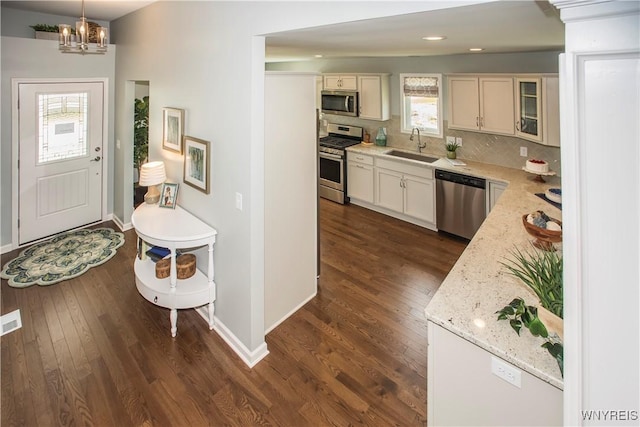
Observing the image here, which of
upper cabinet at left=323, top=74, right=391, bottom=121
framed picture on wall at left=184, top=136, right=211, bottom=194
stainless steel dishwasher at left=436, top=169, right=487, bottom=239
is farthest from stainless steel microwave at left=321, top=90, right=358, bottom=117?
framed picture on wall at left=184, top=136, right=211, bottom=194

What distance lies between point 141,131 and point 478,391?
229 inches

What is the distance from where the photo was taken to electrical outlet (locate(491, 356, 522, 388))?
140 centimetres

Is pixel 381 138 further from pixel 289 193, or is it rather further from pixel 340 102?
pixel 289 193

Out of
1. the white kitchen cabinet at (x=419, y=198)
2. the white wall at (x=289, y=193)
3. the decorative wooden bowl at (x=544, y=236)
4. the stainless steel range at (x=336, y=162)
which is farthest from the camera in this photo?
the stainless steel range at (x=336, y=162)

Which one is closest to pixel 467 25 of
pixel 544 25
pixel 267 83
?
pixel 544 25

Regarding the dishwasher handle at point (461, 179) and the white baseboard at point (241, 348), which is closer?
the white baseboard at point (241, 348)

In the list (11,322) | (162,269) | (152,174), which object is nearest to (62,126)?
(152,174)

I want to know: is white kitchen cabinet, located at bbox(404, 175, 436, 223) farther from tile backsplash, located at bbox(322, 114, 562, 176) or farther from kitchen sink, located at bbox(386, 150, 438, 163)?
tile backsplash, located at bbox(322, 114, 562, 176)

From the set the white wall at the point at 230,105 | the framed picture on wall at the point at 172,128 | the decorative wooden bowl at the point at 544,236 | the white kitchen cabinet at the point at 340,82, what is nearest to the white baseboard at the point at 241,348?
the white wall at the point at 230,105

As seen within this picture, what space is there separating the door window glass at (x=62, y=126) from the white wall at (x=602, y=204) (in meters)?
5.40

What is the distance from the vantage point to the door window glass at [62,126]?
4.41m

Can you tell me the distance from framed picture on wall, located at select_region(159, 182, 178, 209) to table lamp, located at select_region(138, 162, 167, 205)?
11 centimetres

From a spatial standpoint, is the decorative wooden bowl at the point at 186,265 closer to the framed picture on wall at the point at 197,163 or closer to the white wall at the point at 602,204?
the framed picture on wall at the point at 197,163

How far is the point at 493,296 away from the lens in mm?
1821
